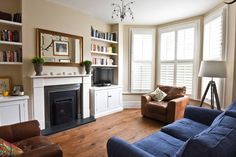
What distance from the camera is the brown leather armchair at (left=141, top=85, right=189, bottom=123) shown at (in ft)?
11.8

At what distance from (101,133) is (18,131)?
5.44 ft

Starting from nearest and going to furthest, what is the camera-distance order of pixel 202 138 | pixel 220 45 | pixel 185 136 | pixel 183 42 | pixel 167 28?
pixel 202 138 → pixel 185 136 → pixel 220 45 → pixel 183 42 → pixel 167 28

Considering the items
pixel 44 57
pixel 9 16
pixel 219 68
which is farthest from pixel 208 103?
pixel 9 16

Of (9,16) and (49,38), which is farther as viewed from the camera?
(49,38)

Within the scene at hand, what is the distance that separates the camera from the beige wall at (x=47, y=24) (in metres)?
3.07

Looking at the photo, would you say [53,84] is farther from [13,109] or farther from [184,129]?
[184,129]

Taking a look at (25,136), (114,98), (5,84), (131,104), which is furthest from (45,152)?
(131,104)

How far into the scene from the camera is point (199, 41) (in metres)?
4.14

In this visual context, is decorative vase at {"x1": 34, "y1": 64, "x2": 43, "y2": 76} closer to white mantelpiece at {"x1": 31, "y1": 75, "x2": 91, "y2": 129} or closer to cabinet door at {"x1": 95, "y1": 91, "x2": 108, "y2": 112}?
white mantelpiece at {"x1": 31, "y1": 75, "x2": 91, "y2": 129}

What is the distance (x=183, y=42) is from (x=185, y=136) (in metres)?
3.22

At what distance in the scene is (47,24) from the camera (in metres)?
3.37

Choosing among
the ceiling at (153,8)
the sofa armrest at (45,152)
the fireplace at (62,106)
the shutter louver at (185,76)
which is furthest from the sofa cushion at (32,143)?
the shutter louver at (185,76)

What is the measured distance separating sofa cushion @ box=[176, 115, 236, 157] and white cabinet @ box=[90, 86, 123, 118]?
10.5ft

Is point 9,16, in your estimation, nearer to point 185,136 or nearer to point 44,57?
point 44,57
